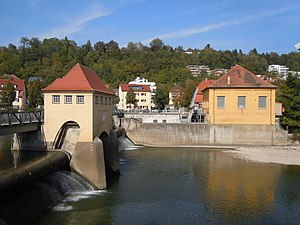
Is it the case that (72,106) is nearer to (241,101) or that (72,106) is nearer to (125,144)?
(125,144)

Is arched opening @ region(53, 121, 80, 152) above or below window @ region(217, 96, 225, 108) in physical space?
below

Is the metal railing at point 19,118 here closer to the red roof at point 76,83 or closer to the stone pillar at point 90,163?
the red roof at point 76,83

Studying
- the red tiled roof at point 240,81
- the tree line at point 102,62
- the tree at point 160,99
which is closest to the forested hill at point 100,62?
the tree line at point 102,62

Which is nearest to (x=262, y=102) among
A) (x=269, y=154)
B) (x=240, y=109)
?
(x=240, y=109)

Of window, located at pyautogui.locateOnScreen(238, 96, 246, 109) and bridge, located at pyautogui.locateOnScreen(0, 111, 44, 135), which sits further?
window, located at pyautogui.locateOnScreen(238, 96, 246, 109)

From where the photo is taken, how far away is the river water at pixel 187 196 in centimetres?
1599

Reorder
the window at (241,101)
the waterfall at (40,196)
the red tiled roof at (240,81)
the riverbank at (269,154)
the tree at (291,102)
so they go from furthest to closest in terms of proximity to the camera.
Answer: the window at (241,101) → the red tiled roof at (240,81) → the tree at (291,102) → the riverbank at (269,154) → the waterfall at (40,196)

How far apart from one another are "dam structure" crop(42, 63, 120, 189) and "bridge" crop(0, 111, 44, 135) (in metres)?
0.91

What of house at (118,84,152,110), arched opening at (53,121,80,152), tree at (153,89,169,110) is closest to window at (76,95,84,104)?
arched opening at (53,121,80,152)

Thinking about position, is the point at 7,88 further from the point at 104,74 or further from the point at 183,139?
the point at 104,74

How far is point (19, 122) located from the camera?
814 inches

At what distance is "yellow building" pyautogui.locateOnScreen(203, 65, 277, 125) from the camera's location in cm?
4206

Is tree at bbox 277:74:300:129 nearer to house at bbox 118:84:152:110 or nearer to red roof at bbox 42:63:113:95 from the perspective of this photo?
red roof at bbox 42:63:113:95

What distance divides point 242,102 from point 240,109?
916 mm
